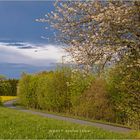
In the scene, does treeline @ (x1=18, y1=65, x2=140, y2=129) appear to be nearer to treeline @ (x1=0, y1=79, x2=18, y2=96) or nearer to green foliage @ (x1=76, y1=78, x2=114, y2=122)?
green foliage @ (x1=76, y1=78, x2=114, y2=122)

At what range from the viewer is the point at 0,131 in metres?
14.6

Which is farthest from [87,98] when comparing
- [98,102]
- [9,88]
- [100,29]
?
[9,88]

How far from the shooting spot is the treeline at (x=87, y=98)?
25.0 m

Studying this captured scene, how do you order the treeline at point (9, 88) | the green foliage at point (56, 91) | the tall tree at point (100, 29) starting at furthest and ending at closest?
the treeline at point (9, 88)
the green foliage at point (56, 91)
the tall tree at point (100, 29)

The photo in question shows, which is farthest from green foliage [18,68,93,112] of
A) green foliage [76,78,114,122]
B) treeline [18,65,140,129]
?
green foliage [76,78,114,122]

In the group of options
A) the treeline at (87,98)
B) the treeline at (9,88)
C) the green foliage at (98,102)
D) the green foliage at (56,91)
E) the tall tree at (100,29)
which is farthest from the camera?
the treeline at (9,88)

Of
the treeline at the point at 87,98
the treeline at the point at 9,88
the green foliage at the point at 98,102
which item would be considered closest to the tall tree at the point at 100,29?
the treeline at the point at 87,98

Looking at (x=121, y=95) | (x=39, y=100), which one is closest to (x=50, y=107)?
(x=39, y=100)

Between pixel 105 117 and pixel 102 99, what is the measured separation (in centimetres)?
134

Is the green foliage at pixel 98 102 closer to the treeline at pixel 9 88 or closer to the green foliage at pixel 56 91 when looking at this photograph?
the green foliage at pixel 56 91

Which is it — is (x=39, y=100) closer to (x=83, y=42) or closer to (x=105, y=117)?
(x=105, y=117)

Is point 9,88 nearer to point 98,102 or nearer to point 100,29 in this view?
point 98,102

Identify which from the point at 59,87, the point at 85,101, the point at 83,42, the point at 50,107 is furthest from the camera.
Result: the point at 50,107

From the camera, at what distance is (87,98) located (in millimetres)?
30703
